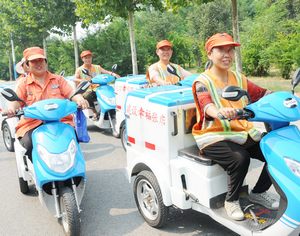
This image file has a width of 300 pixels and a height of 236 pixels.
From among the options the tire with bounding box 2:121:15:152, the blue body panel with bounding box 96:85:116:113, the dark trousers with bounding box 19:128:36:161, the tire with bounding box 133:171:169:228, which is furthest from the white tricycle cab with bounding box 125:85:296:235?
the tire with bounding box 2:121:15:152

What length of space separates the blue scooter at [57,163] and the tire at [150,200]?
1.88ft

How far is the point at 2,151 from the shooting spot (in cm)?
699

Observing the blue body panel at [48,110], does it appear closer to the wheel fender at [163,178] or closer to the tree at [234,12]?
the wheel fender at [163,178]

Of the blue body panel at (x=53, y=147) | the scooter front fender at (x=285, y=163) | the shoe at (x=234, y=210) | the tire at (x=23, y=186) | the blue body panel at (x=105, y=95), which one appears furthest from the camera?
the blue body panel at (x=105, y=95)

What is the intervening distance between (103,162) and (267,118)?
12.1ft

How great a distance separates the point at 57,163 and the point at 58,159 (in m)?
0.04

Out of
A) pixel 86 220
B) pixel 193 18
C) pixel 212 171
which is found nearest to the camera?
pixel 212 171

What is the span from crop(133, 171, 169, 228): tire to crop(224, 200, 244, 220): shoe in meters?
0.64

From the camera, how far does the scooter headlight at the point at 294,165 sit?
246cm

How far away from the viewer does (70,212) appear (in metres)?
3.30

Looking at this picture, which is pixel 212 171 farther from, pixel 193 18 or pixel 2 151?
pixel 193 18

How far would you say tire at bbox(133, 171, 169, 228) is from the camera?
3436 millimetres

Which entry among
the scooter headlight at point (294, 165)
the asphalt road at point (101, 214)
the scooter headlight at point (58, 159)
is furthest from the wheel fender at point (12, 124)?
the scooter headlight at point (294, 165)

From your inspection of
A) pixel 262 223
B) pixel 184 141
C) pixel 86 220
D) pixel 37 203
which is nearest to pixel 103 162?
pixel 37 203
